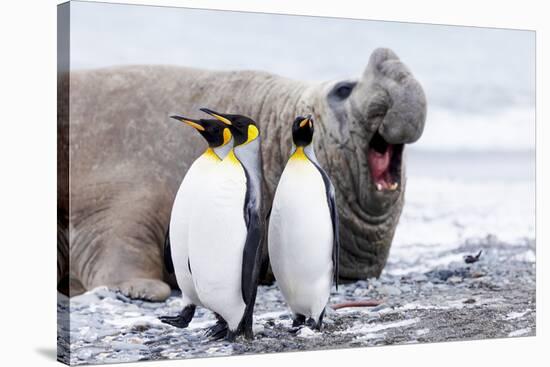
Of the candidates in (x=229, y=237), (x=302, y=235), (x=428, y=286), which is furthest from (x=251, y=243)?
(x=428, y=286)

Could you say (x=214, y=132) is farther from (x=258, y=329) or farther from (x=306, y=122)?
(x=258, y=329)

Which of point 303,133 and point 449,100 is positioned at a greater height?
point 449,100

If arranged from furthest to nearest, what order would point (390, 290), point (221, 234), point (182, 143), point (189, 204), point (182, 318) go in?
point (390, 290)
point (182, 143)
point (182, 318)
point (189, 204)
point (221, 234)

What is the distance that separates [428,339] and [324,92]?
5.57 feet

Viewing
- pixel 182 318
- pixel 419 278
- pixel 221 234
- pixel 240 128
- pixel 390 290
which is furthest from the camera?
pixel 419 278

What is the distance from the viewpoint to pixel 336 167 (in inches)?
268

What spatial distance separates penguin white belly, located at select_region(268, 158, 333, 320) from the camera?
583 cm

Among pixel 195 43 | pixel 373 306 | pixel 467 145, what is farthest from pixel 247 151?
pixel 467 145

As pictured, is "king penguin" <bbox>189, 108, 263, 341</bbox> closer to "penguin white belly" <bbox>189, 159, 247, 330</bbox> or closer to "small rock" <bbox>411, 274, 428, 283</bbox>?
"penguin white belly" <bbox>189, 159, 247, 330</bbox>

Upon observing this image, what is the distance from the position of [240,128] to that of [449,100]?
1861mm

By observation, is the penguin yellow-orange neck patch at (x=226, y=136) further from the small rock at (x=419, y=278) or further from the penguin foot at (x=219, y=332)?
the small rock at (x=419, y=278)

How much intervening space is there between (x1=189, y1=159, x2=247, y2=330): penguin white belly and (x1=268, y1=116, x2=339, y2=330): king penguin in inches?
13.7

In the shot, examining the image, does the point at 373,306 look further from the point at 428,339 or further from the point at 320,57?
the point at 320,57

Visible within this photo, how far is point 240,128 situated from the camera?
5770 mm
